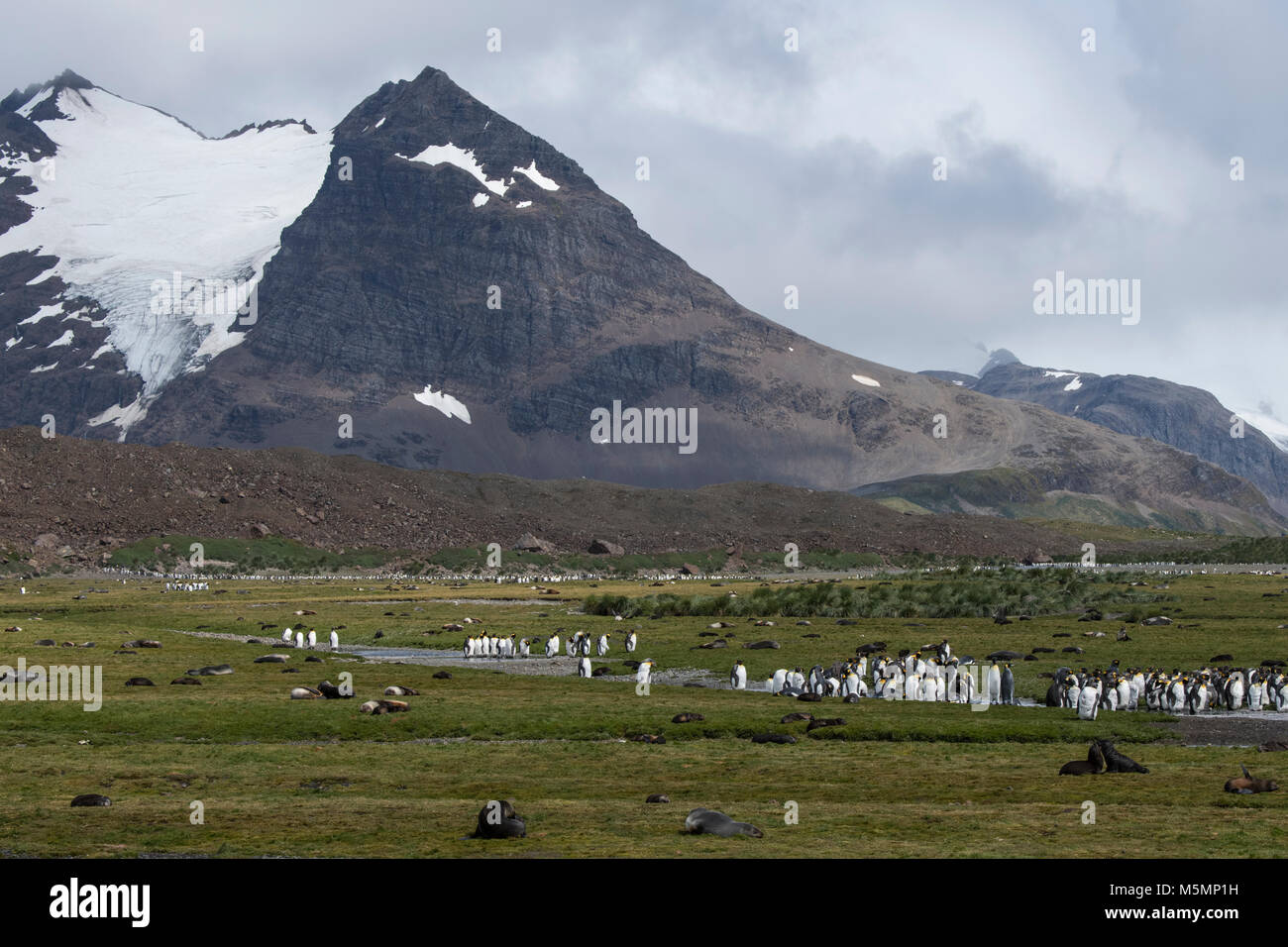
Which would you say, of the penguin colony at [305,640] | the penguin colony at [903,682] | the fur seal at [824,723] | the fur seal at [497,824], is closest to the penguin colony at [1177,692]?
the penguin colony at [903,682]

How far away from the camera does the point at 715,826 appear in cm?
1958

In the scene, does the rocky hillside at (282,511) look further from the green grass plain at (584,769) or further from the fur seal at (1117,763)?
the fur seal at (1117,763)

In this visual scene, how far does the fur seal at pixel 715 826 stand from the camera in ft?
63.9

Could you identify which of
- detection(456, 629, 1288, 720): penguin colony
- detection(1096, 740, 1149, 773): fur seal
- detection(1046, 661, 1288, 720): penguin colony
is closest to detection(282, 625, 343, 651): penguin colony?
detection(456, 629, 1288, 720): penguin colony

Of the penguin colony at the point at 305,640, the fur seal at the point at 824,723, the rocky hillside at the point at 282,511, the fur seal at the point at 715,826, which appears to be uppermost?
the rocky hillside at the point at 282,511

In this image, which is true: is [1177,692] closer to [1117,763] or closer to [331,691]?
[1117,763]

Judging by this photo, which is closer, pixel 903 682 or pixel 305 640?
pixel 903 682

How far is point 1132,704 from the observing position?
127ft

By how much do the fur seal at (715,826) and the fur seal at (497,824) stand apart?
2485 mm

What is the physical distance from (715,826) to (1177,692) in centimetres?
2382

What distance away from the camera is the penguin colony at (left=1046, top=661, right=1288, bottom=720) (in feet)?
126

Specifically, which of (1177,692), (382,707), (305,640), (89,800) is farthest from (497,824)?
(305,640)

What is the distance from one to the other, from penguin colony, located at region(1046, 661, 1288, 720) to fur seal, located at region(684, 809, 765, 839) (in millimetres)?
20835
